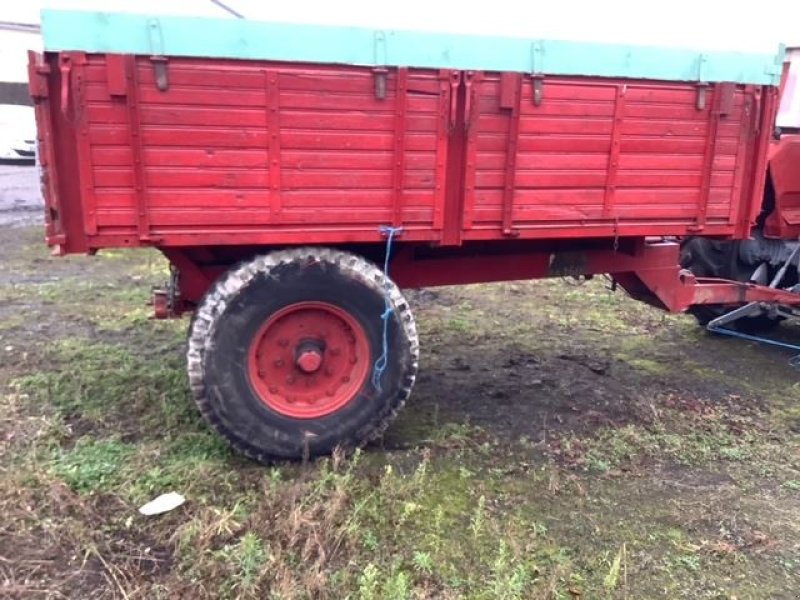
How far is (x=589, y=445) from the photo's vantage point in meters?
4.41

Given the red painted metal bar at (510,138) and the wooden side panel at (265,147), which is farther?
the red painted metal bar at (510,138)

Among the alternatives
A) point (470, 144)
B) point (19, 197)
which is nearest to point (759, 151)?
point (470, 144)

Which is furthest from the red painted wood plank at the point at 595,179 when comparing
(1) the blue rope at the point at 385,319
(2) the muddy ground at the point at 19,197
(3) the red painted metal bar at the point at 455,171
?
(2) the muddy ground at the point at 19,197

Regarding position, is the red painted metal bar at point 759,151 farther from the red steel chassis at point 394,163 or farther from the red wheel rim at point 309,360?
the red wheel rim at point 309,360

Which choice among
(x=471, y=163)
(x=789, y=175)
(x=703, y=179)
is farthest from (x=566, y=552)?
(x=789, y=175)

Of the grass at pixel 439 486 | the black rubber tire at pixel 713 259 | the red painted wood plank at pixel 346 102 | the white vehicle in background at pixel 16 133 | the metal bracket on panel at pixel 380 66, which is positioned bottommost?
the grass at pixel 439 486

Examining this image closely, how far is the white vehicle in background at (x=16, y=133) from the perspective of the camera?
65.0ft

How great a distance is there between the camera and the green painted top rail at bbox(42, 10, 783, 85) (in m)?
3.41

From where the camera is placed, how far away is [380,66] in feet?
12.3

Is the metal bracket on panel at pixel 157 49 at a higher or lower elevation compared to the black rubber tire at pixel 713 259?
higher

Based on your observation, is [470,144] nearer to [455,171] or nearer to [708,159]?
[455,171]

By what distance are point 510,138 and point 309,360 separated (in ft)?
5.13

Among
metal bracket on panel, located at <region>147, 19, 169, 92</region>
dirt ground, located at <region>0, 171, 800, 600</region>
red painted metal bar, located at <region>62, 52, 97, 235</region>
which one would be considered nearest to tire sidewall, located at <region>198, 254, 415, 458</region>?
dirt ground, located at <region>0, 171, 800, 600</region>

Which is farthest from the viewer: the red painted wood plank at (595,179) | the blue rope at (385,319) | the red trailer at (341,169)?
the red painted wood plank at (595,179)
